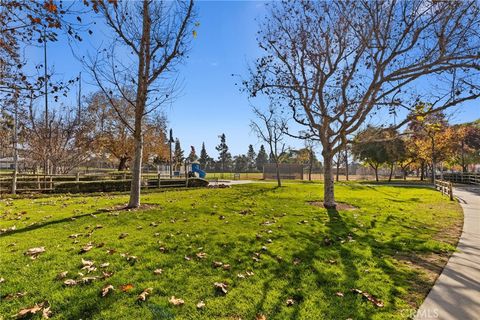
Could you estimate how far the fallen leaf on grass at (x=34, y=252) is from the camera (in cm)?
484

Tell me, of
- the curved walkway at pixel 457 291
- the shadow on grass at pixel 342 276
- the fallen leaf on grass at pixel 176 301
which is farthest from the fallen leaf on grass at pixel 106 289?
the curved walkway at pixel 457 291

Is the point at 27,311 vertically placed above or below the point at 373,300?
above

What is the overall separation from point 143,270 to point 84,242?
1928mm

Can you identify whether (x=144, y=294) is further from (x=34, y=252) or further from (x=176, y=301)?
(x=34, y=252)

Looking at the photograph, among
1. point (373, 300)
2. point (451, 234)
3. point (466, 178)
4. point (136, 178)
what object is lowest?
point (451, 234)

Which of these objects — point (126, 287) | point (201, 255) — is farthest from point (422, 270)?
point (126, 287)

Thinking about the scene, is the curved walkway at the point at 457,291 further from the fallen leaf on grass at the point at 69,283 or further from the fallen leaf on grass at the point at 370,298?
the fallen leaf on grass at the point at 69,283

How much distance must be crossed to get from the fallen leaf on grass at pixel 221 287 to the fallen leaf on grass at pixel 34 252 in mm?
3017

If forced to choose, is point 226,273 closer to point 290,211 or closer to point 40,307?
point 40,307

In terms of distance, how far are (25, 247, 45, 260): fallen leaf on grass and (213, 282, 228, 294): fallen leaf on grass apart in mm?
3017

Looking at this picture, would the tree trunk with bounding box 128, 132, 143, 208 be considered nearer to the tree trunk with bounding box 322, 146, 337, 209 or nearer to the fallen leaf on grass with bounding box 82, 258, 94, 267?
the fallen leaf on grass with bounding box 82, 258, 94, 267

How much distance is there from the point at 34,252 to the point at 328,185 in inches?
413

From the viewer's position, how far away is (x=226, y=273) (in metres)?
4.59

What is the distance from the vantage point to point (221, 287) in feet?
13.3
